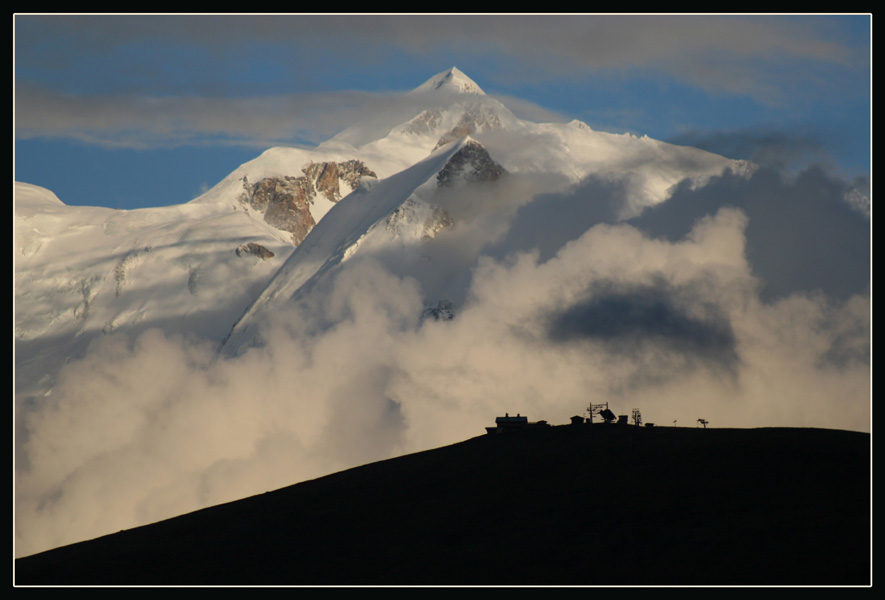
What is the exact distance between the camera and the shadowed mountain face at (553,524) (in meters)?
91.6

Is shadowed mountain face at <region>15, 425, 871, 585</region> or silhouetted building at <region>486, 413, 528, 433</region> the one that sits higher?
silhouetted building at <region>486, 413, 528, 433</region>

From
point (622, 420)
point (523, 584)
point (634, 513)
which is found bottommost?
point (523, 584)

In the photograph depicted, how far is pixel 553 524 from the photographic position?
104 m

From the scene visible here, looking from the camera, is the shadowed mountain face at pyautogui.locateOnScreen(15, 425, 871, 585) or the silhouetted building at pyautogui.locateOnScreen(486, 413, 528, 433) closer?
the shadowed mountain face at pyautogui.locateOnScreen(15, 425, 871, 585)

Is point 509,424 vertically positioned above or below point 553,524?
above

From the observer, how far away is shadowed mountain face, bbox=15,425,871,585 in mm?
91562

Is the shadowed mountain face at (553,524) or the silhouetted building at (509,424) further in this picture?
the silhouetted building at (509,424)

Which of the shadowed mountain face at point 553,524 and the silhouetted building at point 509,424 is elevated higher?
the silhouetted building at point 509,424

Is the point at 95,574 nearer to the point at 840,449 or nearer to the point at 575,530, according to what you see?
the point at 575,530

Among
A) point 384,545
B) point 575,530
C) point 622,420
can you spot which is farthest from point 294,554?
point 622,420

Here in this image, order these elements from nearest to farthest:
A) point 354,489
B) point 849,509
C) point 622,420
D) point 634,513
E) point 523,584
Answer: point 523,584
point 849,509
point 634,513
point 354,489
point 622,420

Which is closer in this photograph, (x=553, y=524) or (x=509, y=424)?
(x=553, y=524)

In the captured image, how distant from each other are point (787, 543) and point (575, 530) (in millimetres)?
17077
